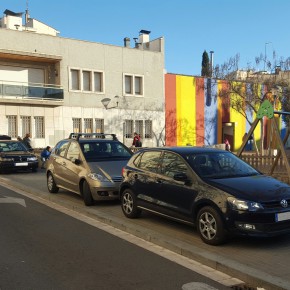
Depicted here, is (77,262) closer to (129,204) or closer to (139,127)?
(129,204)

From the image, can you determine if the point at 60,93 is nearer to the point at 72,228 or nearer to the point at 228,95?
the point at 228,95

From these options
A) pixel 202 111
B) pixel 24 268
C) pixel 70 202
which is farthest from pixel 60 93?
pixel 24 268

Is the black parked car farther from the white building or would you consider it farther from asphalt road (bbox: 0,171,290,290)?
asphalt road (bbox: 0,171,290,290)

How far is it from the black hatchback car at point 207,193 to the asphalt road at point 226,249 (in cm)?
25

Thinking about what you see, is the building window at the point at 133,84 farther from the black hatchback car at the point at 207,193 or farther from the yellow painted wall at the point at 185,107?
the black hatchback car at the point at 207,193

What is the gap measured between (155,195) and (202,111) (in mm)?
29031

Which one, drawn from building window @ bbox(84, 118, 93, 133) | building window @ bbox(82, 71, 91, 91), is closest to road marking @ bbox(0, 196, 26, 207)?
building window @ bbox(84, 118, 93, 133)

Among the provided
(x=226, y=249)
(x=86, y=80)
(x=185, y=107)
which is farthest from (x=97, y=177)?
(x=185, y=107)

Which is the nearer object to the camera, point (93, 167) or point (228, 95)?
point (93, 167)

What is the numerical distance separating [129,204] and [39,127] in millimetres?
21760

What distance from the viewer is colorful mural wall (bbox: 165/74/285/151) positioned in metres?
34.3

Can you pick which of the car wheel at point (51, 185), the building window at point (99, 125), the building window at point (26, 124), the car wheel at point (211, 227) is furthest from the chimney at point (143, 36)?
the car wheel at point (211, 227)

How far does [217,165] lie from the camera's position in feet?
23.2

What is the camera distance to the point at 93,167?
32.4ft
